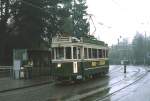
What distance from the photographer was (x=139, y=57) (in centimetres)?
10219

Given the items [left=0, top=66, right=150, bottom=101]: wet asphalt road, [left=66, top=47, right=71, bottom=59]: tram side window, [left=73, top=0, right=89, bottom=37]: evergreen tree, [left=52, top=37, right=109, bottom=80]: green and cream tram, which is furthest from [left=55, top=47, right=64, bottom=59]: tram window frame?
[left=73, top=0, right=89, bottom=37]: evergreen tree

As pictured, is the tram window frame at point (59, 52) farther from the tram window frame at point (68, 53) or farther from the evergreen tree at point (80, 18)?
the evergreen tree at point (80, 18)

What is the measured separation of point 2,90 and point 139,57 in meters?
81.7

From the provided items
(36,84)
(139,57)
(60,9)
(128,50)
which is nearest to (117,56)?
(128,50)

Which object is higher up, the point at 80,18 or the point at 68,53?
the point at 80,18

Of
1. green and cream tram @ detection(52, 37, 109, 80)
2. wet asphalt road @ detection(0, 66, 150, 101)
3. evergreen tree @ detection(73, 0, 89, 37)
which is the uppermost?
evergreen tree @ detection(73, 0, 89, 37)

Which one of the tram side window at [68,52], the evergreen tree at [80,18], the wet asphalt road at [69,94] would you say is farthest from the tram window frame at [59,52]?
the evergreen tree at [80,18]

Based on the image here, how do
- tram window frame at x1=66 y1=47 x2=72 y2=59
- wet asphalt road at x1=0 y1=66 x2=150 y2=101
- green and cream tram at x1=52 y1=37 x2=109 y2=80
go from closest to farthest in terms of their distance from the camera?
wet asphalt road at x1=0 y1=66 x2=150 y2=101 < green and cream tram at x1=52 y1=37 x2=109 y2=80 < tram window frame at x1=66 y1=47 x2=72 y2=59

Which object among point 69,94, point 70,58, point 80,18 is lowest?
point 69,94

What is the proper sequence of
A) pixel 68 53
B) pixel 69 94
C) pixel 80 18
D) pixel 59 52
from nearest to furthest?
1. pixel 69 94
2. pixel 68 53
3. pixel 59 52
4. pixel 80 18

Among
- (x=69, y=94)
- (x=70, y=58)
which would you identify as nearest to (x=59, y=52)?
(x=70, y=58)

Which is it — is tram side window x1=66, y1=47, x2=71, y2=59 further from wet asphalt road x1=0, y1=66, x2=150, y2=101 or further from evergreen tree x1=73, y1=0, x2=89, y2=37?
evergreen tree x1=73, y1=0, x2=89, y2=37

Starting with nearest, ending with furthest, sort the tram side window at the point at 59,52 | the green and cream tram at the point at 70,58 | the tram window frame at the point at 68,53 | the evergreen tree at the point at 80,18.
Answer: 1. the green and cream tram at the point at 70,58
2. the tram window frame at the point at 68,53
3. the tram side window at the point at 59,52
4. the evergreen tree at the point at 80,18

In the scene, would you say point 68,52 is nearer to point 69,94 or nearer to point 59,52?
point 59,52
